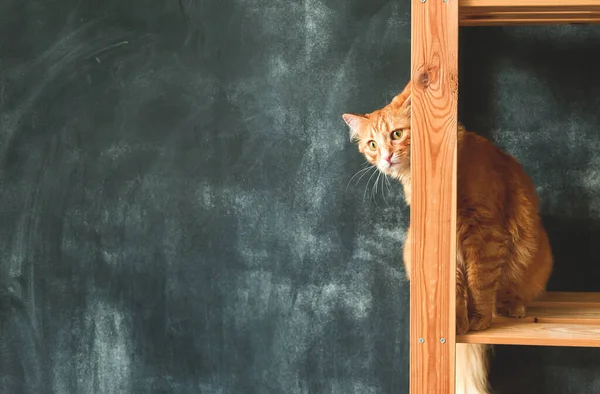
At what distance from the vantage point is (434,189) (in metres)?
1.03

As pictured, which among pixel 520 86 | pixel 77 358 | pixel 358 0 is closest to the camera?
pixel 520 86

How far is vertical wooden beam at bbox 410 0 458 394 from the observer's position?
1.01 metres

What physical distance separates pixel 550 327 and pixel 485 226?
193 mm

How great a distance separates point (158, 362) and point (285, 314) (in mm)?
376

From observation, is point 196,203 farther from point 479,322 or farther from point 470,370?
point 479,322

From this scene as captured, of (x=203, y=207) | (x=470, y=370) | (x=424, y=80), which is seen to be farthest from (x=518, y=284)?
(x=203, y=207)

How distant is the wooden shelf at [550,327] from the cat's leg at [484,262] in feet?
0.17

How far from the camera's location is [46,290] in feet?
6.24

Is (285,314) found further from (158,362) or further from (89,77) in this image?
→ (89,77)

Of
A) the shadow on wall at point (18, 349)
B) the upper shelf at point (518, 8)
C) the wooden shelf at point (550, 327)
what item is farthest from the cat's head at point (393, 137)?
the shadow on wall at point (18, 349)

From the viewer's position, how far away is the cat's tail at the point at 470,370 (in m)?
1.51

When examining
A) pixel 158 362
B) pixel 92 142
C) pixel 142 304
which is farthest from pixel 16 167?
pixel 158 362

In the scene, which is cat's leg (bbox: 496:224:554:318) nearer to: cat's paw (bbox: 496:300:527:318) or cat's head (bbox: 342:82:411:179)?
cat's paw (bbox: 496:300:527:318)

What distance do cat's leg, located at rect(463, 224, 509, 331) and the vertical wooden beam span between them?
0.12m
